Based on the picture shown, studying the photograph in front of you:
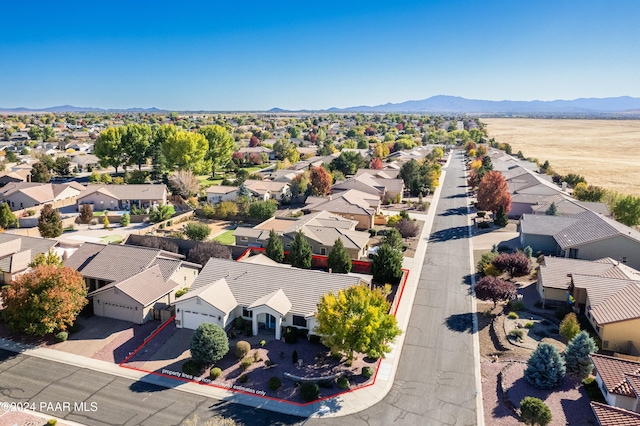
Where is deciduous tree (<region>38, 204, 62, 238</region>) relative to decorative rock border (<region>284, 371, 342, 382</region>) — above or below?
above

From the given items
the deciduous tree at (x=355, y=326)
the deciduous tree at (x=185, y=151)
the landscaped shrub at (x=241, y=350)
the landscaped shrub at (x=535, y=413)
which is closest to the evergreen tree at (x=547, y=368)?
the landscaped shrub at (x=535, y=413)

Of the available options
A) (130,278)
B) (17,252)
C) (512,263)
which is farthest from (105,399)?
(512,263)

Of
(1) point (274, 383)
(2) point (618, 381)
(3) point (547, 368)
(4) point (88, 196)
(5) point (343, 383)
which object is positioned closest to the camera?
(2) point (618, 381)

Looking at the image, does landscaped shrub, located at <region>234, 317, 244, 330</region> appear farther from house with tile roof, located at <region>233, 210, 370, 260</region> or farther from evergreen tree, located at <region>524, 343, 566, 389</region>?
evergreen tree, located at <region>524, 343, 566, 389</region>

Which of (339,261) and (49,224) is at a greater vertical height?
(49,224)

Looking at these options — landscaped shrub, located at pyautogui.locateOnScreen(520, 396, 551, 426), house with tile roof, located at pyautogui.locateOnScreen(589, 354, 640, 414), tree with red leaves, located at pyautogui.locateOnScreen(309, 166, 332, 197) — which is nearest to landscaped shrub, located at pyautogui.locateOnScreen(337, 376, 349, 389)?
landscaped shrub, located at pyautogui.locateOnScreen(520, 396, 551, 426)

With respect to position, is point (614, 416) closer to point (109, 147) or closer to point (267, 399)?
point (267, 399)

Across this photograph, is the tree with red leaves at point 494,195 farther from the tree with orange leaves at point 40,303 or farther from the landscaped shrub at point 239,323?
the tree with orange leaves at point 40,303
